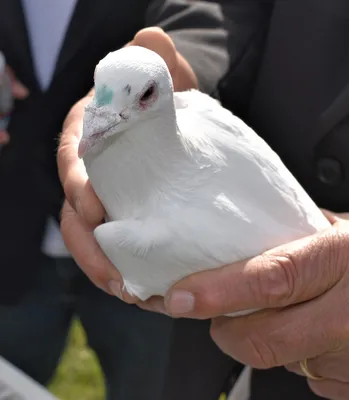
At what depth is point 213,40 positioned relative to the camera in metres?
0.95

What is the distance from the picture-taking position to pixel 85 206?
2.34 feet

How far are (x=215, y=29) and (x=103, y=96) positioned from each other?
1.51ft

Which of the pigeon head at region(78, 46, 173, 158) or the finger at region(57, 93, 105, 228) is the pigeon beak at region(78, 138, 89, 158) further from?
the finger at region(57, 93, 105, 228)

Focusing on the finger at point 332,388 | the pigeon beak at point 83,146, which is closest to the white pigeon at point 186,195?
the pigeon beak at point 83,146

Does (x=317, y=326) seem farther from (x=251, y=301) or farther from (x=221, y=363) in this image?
(x=221, y=363)

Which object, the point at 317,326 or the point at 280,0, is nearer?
the point at 317,326

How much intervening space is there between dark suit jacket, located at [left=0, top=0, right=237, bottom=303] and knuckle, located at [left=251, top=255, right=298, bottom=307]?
1.12ft

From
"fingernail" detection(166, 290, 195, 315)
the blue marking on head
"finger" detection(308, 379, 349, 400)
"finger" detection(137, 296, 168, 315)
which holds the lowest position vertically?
"finger" detection(308, 379, 349, 400)

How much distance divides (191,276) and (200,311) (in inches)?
1.5

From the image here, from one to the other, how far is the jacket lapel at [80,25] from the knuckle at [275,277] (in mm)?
494

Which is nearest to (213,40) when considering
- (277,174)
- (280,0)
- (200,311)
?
(280,0)

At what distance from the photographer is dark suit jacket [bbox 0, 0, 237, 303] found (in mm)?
956

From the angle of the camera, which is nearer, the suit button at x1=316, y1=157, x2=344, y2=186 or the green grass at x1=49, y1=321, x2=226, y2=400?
the suit button at x1=316, y1=157, x2=344, y2=186

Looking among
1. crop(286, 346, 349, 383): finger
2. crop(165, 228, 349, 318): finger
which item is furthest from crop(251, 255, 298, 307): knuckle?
crop(286, 346, 349, 383): finger
